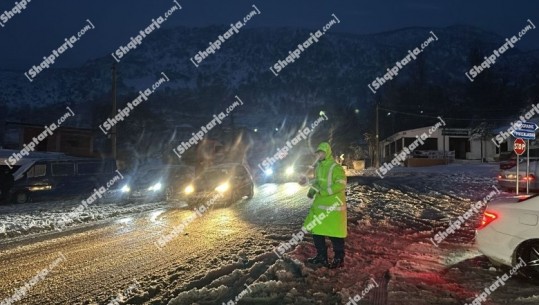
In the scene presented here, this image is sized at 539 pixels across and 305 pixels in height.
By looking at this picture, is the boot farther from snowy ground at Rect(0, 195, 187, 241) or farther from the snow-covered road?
snowy ground at Rect(0, 195, 187, 241)

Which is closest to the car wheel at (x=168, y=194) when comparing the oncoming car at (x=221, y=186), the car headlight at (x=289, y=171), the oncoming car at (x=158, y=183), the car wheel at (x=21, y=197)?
the oncoming car at (x=158, y=183)

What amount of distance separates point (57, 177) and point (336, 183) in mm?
18281

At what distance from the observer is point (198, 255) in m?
7.50

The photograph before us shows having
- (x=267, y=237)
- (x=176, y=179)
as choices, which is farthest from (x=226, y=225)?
(x=176, y=179)

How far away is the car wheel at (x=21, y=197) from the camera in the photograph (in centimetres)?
1923

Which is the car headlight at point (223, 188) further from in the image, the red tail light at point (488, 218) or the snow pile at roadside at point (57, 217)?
Answer: the red tail light at point (488, 218)

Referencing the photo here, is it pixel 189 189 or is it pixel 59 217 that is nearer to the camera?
pixel 59 217

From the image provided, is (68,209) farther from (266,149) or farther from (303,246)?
(266,149)

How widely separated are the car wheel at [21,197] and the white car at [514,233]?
1938cm

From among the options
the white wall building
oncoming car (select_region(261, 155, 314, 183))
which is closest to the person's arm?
oncoming car (select_region(261, 155, 314, 183))

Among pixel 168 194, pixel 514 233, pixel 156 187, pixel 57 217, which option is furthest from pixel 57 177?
pixel 514 233

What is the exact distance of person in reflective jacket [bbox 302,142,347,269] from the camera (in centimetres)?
610

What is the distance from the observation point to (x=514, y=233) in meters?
5.85

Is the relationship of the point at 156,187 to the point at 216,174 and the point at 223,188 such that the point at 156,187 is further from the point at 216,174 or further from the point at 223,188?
the point at 223,188
